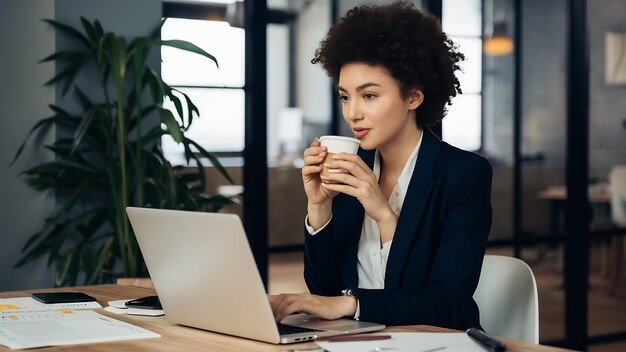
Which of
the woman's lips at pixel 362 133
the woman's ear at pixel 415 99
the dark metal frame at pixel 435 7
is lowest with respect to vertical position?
the woman's lips at pixel 362 133

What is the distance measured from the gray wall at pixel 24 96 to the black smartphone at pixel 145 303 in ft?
6.02

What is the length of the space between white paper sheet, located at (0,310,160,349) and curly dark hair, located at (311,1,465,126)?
0.81 metres

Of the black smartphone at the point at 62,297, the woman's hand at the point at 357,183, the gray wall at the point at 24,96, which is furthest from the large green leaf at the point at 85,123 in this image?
the woman's hand at the point at 357,183

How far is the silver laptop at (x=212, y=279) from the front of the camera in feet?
5.03

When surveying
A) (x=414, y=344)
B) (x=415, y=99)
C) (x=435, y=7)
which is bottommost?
(x=414, y=344)

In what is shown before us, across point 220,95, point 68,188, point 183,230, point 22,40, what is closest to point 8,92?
point 22,40

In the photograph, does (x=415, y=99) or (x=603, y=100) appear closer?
(x=415, y=99)

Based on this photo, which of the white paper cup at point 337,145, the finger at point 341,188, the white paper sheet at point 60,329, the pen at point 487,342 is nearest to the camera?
the pen at point 487,342

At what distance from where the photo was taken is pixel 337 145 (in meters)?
1.86

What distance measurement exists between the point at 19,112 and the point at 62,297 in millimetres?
1850

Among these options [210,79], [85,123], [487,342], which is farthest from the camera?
[210,79]

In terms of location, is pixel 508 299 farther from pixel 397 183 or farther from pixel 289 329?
pixel 289 329

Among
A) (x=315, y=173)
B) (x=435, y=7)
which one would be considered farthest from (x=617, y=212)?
(x=315, y=173)

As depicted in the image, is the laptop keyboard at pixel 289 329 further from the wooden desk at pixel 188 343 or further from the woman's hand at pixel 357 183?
the woman's hand at pixel 357 183
